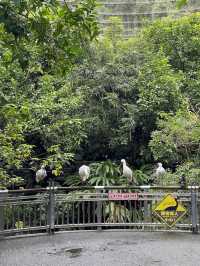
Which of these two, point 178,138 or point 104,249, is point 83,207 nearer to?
point 104,249

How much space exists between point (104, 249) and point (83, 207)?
1.91 m

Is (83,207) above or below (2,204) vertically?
below

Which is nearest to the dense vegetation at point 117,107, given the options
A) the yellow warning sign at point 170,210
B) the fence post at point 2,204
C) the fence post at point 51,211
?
the fence post at point 51,211

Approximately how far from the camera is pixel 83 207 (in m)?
10.3

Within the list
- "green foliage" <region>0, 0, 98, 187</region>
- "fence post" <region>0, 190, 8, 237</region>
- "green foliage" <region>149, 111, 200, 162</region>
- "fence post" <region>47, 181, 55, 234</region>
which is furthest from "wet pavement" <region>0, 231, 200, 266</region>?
"green foliage" <region>149, 111, 200, 162</region>

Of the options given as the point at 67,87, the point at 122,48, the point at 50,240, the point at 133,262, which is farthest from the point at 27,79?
the point at 133,262

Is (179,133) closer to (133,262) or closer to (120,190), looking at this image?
(120,190)

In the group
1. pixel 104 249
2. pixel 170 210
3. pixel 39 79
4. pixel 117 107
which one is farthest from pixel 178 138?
pixel 104 249

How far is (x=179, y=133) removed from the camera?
13.6 meters

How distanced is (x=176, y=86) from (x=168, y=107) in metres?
0.85

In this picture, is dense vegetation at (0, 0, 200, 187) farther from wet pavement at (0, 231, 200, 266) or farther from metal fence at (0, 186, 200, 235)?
wet pavement at (0, 231, 200, 266)

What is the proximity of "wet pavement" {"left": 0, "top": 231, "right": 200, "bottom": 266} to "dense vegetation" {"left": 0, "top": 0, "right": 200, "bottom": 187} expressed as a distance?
9.18 feet

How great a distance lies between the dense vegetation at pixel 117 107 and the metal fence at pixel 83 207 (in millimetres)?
1639

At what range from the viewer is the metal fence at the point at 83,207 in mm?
9727
